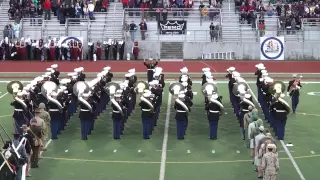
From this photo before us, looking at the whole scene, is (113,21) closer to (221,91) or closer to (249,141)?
(221,91)

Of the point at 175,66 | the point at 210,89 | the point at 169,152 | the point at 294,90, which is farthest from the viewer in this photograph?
the point at 175,66

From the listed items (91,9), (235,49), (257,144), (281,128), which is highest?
(91,9)

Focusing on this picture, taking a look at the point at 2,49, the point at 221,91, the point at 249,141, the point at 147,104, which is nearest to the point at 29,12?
the point at 2,49

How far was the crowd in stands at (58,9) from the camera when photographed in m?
43.9

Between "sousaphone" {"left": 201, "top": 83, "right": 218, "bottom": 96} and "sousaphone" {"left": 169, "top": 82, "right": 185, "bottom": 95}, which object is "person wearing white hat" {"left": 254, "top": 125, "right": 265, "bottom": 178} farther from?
"sousaphone" {"left": 169, "top": 82, "right": 185, "bottom": 95}

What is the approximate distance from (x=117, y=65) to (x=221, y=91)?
30.9 ft

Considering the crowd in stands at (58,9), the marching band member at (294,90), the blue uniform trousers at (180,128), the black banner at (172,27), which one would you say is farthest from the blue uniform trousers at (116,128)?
the crowd in stands at (58,9)

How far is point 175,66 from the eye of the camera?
127 feet

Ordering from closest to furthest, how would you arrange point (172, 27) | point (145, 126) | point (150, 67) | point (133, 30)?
point (145, 126)
point (150, 67)
point (133, 30)
point (172, 27)

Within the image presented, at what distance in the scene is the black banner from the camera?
1667 inches

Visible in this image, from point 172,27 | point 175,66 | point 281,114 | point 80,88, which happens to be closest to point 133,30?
point 172,27

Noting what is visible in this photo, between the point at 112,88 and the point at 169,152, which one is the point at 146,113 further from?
the point at 112,88

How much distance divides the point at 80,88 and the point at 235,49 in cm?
1907

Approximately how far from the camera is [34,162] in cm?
1848
